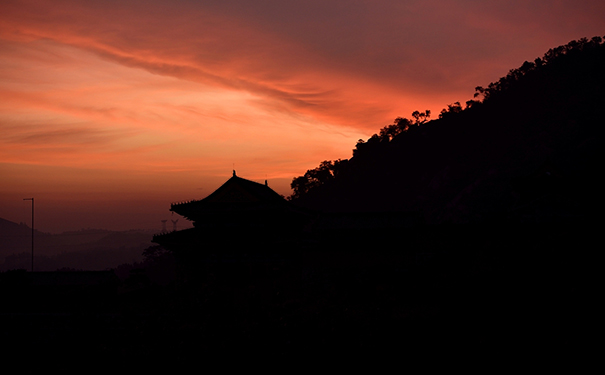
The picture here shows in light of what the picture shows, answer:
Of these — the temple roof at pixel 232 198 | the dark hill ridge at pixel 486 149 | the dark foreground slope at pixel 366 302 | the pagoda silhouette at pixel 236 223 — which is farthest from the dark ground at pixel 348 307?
the dark hill ridge at pixel 486 149

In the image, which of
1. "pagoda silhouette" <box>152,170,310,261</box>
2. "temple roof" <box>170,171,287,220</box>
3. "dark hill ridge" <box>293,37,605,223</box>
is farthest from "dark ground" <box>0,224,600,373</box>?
"dark hill ridge" <box>293,37,605,223</box>

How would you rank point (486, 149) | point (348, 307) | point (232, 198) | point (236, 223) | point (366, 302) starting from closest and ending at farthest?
1. point (348, 307)
2. point (366, 302)
3. point (232, 198)
4. point (236, 223)
5. point (486, 149)

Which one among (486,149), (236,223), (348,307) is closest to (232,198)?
(236,223)

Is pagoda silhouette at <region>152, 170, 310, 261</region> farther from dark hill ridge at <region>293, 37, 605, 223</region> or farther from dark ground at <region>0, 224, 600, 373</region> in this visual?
dark hill ridge at <region>293, 37, 605, 223</region>

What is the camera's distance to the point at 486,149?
97.4m

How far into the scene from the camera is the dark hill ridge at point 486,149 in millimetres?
79375

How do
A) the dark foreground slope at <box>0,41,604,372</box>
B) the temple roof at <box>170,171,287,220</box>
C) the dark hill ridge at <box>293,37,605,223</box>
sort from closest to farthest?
the dark foreground slope at <box>0,41,604,372</box>
the temple roof at <box>170,171,287,220</box>
the dark hill ridge at <box>293,37,605,223</box>

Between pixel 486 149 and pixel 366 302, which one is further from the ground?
pixel 486 149

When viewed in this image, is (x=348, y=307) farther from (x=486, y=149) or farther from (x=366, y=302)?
(x=486, y=149)

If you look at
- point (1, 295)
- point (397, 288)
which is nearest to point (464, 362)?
point (397, 288)

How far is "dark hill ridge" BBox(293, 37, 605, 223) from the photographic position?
7938cm

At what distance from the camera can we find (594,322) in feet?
60.3

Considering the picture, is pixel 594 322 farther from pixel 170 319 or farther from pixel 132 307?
pixel 132 307

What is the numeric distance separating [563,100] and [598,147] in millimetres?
29819
